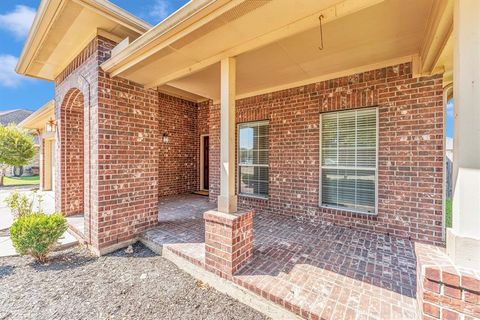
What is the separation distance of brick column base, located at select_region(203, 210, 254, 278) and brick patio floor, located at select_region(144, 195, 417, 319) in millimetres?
141

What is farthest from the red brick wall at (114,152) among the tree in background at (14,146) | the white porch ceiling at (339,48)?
the tree in background at (14,146)

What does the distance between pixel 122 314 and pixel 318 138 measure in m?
4.12

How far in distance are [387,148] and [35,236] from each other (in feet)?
18.9

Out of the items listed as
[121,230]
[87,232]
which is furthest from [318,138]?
[87,232]

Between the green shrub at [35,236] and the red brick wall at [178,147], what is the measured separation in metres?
3.91

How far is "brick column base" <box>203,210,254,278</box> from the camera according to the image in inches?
102

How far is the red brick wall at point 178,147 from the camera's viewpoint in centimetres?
743

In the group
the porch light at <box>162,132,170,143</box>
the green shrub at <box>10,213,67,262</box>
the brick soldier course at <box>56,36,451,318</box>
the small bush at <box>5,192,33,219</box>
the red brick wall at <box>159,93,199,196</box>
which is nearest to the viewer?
the brick soldier course at <box>56,36,451,318</box>

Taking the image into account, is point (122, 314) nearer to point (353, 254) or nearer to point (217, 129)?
point (353, 254)

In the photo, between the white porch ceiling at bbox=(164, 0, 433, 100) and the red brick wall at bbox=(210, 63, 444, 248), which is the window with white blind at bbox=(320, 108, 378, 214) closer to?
the red brick wall at bbox=(210, 63, 444, 248)

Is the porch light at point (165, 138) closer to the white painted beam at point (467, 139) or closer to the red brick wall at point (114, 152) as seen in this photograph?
the red brick wall at point (114, 152)

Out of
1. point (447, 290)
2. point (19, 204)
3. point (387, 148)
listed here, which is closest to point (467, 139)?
point (447, 290)

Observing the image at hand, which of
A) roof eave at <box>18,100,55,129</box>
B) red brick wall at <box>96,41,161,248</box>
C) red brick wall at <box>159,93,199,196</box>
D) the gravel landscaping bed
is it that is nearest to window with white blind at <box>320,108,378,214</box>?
the gravel landscaping bed

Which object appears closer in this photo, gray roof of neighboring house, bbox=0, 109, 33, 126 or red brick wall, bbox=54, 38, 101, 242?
red brick wall, bbox=54, 38, 101, 242
